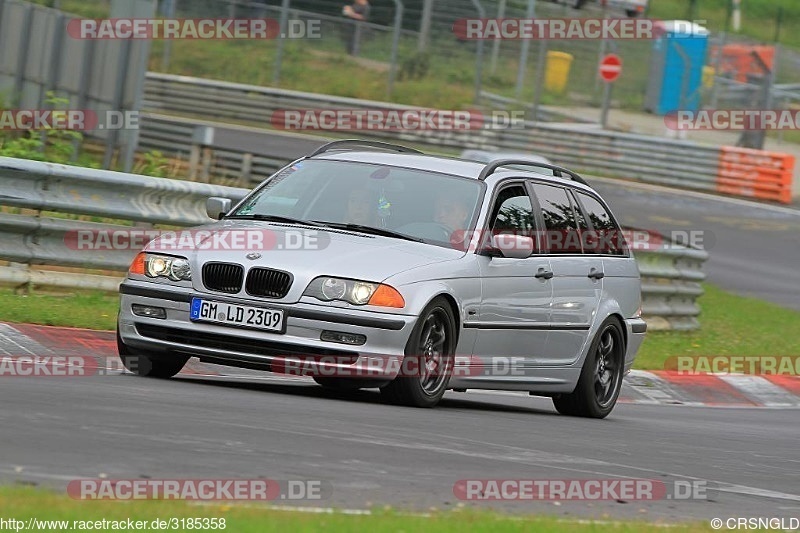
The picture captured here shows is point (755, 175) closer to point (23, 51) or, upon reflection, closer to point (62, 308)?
point (23, 51)

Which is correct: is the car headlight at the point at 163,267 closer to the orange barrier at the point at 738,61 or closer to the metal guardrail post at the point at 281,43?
the metal guardrail post at the point at 281,43

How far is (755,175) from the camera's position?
35.0 metres

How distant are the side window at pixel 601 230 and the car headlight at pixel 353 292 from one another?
3.02 metres

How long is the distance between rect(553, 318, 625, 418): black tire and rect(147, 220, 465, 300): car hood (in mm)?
2063

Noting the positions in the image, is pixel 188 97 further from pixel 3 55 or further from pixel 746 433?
pixel 746 433

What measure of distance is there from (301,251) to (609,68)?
1190 inches

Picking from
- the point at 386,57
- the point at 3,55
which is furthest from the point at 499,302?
the point at 386,57

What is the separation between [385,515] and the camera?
5953mm

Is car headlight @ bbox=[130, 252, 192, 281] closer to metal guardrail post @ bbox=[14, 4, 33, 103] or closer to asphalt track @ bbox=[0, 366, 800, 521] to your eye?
asphalt track @ bbox=[0, 366, 800, 521]

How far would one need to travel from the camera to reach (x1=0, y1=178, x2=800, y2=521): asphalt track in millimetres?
6570

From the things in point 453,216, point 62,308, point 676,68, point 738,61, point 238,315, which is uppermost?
point 738,61

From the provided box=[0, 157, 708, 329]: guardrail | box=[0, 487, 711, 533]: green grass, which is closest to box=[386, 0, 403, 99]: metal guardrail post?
box=[0, 157, 708, 329]: guardrail

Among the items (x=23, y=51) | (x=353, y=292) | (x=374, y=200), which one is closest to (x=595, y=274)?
(x=374, y=200)

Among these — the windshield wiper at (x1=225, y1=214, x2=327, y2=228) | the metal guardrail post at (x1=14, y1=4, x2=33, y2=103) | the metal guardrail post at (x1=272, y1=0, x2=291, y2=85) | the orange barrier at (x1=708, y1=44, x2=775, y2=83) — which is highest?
the orange barrier at (x1=708, y1=44, x2=775, y2=83)
